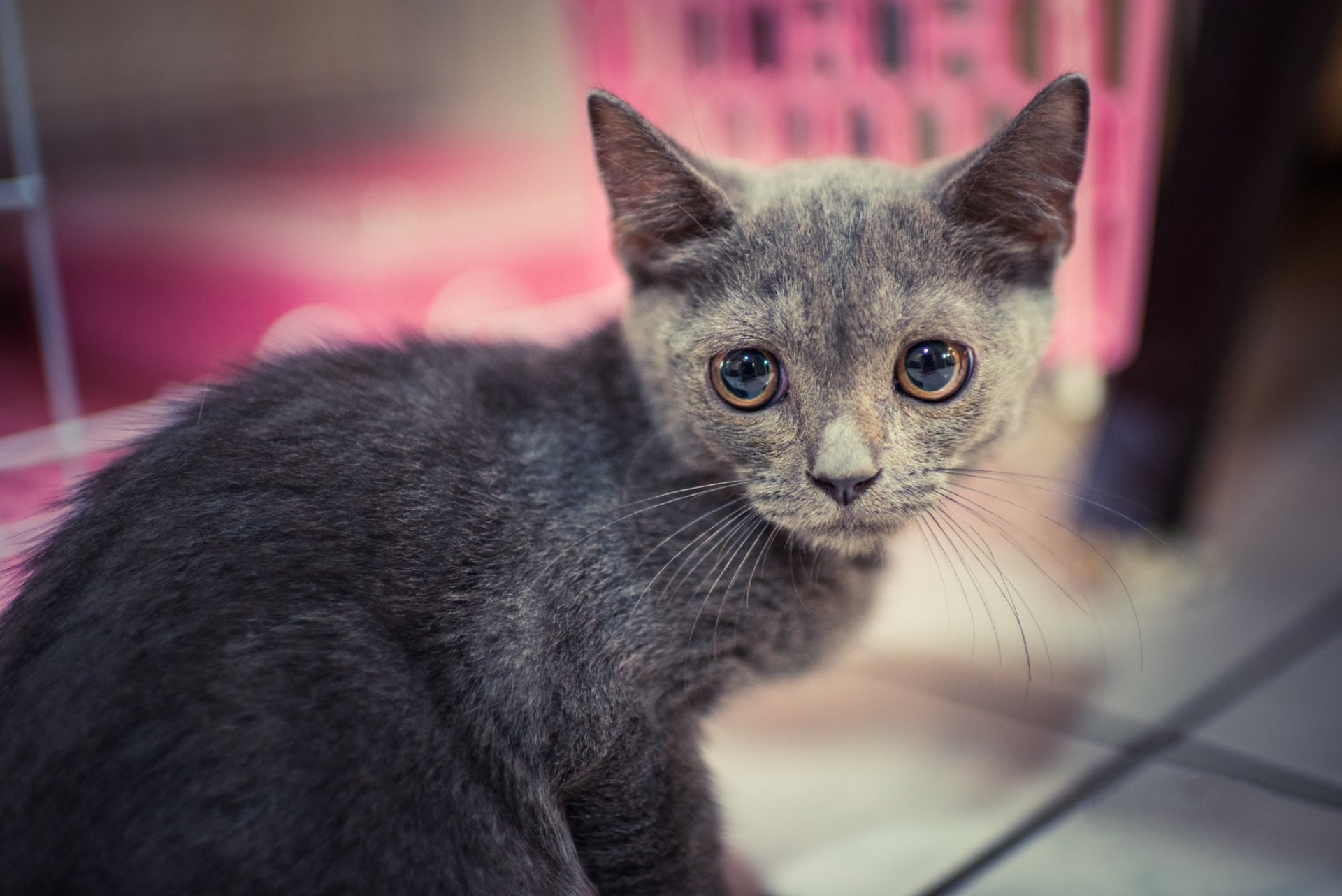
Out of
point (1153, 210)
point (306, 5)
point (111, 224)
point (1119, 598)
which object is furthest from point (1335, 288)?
point (111, 224)

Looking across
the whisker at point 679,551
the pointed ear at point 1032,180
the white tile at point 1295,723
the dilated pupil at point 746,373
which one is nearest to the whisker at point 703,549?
the whisker at point 679,551

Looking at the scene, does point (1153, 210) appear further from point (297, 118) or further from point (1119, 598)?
point (297, 118)

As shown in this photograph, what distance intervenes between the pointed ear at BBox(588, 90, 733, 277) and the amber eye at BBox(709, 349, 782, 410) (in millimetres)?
125

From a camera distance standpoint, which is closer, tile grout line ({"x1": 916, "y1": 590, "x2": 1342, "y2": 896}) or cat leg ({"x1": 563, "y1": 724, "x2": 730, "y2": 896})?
cat leg ({"x1": 563, "y1": 724, "x2": 730, "y2": 896})

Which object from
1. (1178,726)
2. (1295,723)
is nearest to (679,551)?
(1178,726)

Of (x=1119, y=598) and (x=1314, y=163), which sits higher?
(x=1314, y=163)

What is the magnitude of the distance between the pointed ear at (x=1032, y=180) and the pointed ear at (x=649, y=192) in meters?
0.22

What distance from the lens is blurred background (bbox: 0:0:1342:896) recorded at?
3.82ft

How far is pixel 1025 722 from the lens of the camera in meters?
1.30

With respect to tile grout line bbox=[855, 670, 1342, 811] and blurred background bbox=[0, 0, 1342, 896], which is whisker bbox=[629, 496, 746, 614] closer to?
blurred background bbox=[0, 0, 1342, 896]

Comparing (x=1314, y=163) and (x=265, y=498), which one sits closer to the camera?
(x=265, y=498)

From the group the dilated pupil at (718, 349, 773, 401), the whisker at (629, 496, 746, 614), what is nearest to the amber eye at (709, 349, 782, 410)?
the dilated pupil at (718, 349, 773, 401)

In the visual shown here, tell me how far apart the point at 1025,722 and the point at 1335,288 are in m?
1.78

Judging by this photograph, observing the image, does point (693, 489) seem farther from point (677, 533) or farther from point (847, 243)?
point (847, 243)
